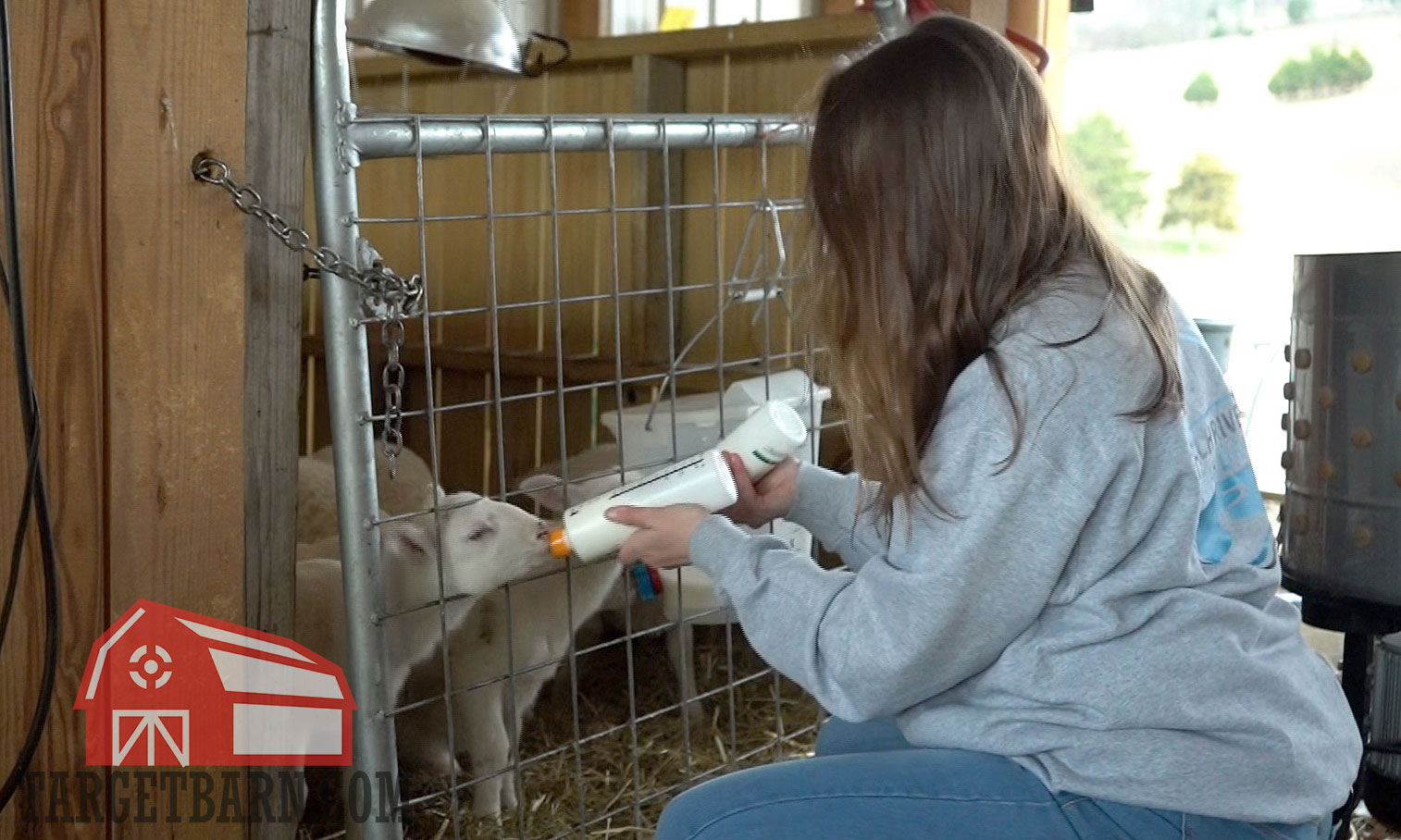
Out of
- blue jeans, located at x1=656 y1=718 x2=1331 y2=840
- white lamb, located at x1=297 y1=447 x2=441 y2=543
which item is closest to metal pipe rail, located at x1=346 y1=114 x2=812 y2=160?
blue jeans, located at x1=656 y1=718 x2=1331 y2=840

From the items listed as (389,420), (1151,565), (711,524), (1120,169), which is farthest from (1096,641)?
(1120,169)

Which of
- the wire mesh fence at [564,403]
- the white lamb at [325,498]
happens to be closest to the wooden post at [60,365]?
the wire mesh fence at [564,403]

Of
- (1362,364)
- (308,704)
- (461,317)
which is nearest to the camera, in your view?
(308,704)

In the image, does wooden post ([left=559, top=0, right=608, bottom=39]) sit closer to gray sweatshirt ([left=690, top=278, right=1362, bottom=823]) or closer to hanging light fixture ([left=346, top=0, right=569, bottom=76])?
hanging light fixture ([left=346, top=0, right=569, bottom=76])

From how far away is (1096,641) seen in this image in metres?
1.48

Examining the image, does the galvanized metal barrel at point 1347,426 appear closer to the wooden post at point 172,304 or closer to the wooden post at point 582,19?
the wooden post at point 172,304

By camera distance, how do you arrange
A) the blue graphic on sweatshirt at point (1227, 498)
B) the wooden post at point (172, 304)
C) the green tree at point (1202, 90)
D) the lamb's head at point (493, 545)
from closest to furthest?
the blue graphic on sweatshirt at point (1227, 498), the wooden post at point (172, 304), the lamb's head at point (493, 545), the green tree at point (1202, 90)

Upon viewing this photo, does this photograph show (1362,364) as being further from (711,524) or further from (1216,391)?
(711,524)

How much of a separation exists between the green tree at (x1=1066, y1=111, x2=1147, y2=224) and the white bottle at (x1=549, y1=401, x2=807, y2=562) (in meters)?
5.27

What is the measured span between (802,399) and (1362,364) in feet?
3.42

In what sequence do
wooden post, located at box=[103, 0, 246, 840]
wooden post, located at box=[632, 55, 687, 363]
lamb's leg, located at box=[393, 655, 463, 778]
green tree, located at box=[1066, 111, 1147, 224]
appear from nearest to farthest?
wooden post, located at box=[103, 0, 246, 840] < lamb's leg, located at box=[393, 655, 463, 778] < wooden post, located at box=[632, 55, 687, 363] < green tree, located at box=[1066, 111, 1147, 224]

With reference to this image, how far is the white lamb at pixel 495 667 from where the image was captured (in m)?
2.79

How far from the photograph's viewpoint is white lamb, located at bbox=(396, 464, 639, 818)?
9.16 ft

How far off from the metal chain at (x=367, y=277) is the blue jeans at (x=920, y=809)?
661 millimetres
